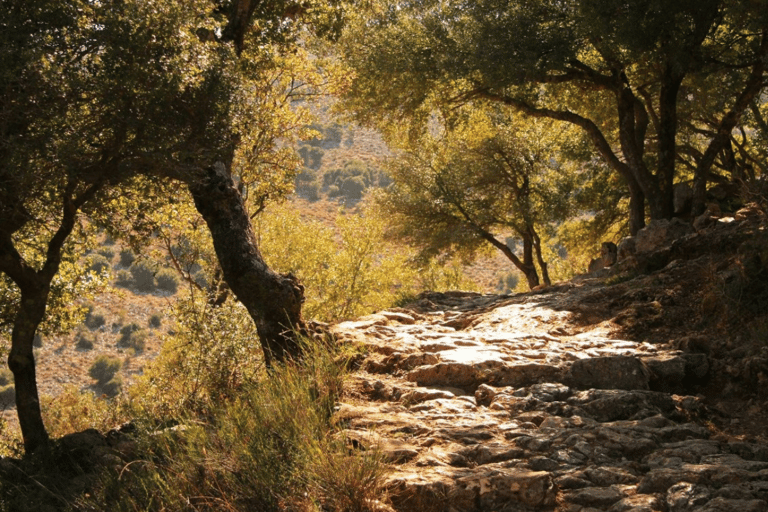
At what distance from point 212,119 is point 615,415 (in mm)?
5848

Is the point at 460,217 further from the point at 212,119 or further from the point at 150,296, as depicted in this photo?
the point at 150,296

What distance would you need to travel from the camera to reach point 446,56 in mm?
15211

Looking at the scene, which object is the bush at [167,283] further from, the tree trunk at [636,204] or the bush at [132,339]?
the tree trunk at [636,204]

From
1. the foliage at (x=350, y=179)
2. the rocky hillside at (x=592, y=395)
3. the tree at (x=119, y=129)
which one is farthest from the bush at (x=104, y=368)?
the rocky hillside at (x=592, y=395)

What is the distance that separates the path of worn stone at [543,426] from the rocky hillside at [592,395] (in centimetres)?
1

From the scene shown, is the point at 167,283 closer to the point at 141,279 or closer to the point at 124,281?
the point at 141,279

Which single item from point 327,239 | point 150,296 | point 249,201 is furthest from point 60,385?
point 249,201

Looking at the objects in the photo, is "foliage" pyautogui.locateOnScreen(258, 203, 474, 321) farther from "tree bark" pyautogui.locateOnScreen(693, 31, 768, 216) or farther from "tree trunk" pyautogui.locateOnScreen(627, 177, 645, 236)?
"tree bark" pyautogui.locateOnScreen(693, 31, 768, 216)

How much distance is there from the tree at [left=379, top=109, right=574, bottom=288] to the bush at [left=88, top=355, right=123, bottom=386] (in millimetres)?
72800

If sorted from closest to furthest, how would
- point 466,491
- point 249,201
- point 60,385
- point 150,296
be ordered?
1. point 466,491
2. point 249,201
3. point 60,385
4. point 150,296

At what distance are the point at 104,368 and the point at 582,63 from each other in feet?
274

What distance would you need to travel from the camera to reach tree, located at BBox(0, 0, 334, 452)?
277 inches

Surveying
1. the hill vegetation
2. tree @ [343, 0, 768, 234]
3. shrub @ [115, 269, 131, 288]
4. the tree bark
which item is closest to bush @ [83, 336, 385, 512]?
the hill vegetation

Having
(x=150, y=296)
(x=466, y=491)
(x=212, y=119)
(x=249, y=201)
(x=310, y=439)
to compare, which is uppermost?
(x=150, y=296)
